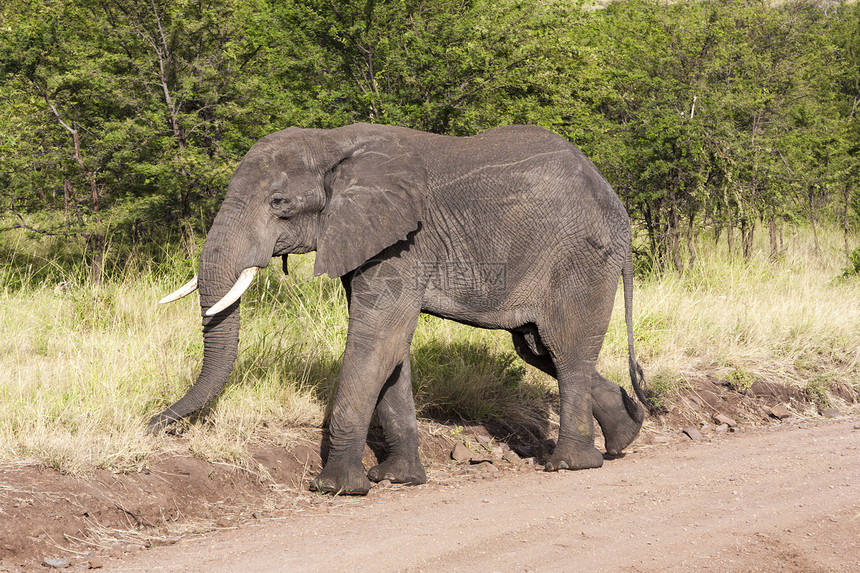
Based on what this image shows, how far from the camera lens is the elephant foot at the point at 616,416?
6.78 metres

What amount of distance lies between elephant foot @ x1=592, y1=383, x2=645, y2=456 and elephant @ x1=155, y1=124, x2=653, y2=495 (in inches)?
12.3

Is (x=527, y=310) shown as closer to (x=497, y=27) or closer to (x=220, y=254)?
(x=220, y=254)

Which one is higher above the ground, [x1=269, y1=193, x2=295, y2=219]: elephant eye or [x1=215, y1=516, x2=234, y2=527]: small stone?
[x1=269, y1=193, x2=295, y2=219]: elephant eye

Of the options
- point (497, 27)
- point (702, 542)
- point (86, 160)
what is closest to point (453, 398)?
point (702, 542)

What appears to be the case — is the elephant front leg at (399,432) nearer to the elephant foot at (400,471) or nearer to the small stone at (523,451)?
the elephant foot at (400,471)

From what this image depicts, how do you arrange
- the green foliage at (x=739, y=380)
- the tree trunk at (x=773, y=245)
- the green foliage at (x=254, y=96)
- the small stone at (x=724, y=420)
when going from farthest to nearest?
the tree trunk at (x=773, y=245) → the green foliage at (x=254, y=96) → the green foliage at (x=739, y=380) → the small stone at (x=724, y=420)

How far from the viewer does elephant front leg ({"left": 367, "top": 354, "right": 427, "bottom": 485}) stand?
6.26 meters

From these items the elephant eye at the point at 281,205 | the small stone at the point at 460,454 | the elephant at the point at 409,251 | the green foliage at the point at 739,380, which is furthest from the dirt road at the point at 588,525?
the elephant eye at the point at 281,205

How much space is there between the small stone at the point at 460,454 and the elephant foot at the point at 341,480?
107 cm

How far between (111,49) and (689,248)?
782cm

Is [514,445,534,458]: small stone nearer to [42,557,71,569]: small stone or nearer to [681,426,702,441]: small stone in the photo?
[681,426,702,441]: small stone

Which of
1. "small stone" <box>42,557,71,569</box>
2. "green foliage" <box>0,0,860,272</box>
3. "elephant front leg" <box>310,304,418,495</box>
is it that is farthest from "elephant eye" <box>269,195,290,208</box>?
"green foliage" <box>0,0,860,272</box>

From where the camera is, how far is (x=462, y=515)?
525 centimetres

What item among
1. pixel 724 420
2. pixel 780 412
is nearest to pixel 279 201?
pixel 724 420
